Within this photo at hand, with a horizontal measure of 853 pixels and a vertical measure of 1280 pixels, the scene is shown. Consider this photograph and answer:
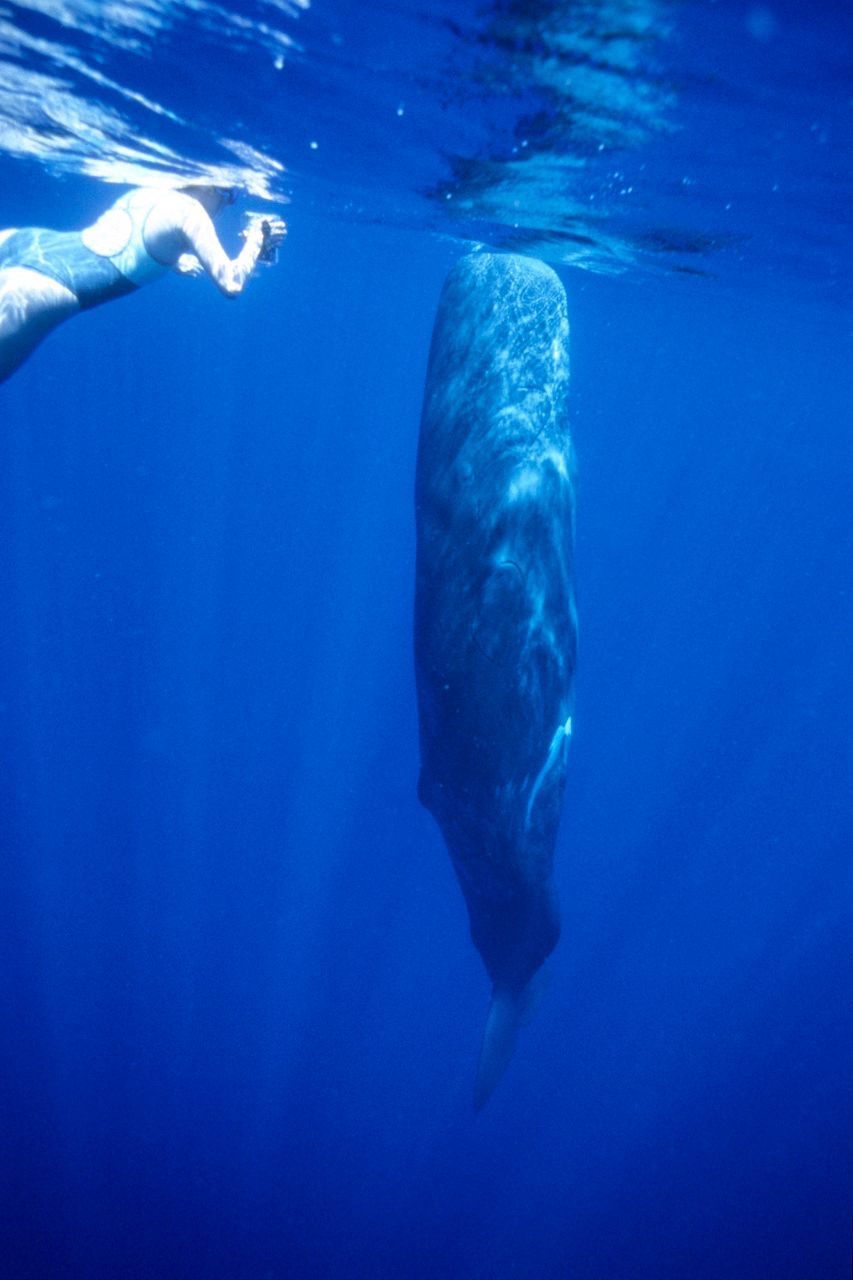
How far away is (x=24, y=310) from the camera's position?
254 inches

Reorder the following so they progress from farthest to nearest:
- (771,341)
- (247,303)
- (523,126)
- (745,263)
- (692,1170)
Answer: (247,303) < (771,341) < (692,1170) < (745,263) < (523,126)

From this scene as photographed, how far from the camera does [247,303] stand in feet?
139

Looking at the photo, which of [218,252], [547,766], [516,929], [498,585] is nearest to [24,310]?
[218,252]

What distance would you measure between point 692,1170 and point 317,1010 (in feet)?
34.0

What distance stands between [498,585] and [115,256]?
507 centimetres

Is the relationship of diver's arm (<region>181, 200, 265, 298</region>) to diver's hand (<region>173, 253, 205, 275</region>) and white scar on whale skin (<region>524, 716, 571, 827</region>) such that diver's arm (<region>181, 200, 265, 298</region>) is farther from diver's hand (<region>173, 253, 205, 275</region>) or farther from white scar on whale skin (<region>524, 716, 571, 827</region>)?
white scar on whale skin (<region>524, 716, 571, 827</region>)

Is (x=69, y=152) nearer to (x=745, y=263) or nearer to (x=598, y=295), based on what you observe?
(x=745, y=263)

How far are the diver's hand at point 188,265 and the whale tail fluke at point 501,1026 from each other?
724 cm

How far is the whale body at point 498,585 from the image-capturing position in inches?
195

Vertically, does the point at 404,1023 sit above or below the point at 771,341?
below

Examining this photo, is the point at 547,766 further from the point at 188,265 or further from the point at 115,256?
the point at 188,265

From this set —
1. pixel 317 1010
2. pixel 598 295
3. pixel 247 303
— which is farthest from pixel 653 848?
pixel 247 303

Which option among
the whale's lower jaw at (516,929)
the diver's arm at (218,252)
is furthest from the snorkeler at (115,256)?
the whale's lower jaw at (516,929)

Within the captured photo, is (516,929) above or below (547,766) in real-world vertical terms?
below
